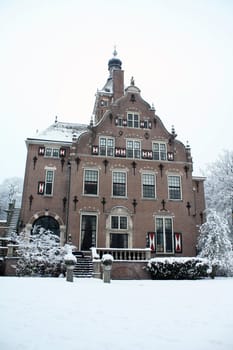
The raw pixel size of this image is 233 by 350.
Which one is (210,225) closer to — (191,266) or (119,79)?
(191,266)

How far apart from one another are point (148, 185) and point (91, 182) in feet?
16.4

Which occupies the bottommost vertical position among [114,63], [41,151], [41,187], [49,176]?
[41,187]

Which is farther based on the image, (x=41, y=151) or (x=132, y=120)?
(x=132, y=120)

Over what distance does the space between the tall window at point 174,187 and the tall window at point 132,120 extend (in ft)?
18.8

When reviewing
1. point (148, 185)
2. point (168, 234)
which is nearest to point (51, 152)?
point (148, 185)

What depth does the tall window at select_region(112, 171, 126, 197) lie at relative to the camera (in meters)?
25.8

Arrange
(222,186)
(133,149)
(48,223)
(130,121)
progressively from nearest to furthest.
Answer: (48,223)
(133,149)
(130,121)
(222,186)

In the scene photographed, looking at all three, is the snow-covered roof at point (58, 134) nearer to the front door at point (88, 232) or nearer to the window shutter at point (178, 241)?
the front door at point (88, 232)

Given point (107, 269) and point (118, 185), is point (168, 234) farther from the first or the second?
point (107, 269)

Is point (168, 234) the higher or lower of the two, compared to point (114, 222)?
lower

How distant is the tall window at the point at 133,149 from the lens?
27.0 metres

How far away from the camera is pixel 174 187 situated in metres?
26.9

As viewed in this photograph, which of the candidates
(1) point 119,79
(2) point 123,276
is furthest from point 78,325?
(1) point 119,79

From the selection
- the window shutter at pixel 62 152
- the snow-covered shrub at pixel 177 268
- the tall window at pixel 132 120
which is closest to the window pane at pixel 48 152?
the window shutter at pixel 62 152
